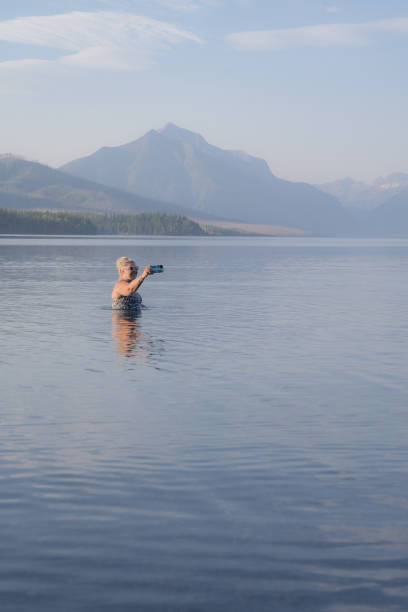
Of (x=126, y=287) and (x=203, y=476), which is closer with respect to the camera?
(x=203, y=476)

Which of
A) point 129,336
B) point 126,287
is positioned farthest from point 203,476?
point 126,287

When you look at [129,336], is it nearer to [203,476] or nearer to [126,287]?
[126,287]

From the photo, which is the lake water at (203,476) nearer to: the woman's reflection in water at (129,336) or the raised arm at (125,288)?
the woman's reflection in water at (129,336)

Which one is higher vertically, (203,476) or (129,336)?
(129,336)

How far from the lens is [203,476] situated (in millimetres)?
11062

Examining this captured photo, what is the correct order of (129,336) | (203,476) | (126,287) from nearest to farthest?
(203,476) → (129,336) → (126,287)

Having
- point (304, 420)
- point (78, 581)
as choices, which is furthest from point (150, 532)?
point (304, 420)

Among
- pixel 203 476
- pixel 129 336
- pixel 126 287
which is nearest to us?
pixel 203 476

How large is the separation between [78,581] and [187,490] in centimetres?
283

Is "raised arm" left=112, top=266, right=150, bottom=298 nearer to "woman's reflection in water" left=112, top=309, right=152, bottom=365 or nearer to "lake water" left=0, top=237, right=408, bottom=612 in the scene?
"woman's reflection in water" left=112, top=309, right=152, bottom=365

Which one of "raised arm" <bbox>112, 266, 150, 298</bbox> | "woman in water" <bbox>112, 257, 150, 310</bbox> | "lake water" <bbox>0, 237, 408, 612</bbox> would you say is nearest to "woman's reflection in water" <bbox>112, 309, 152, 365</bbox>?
"lake water" <bbox>0, 237, 408, 612</bbox>

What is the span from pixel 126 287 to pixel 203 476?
25.6 metres

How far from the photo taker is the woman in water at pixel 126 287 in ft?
115

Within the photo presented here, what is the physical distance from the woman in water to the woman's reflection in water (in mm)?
374
